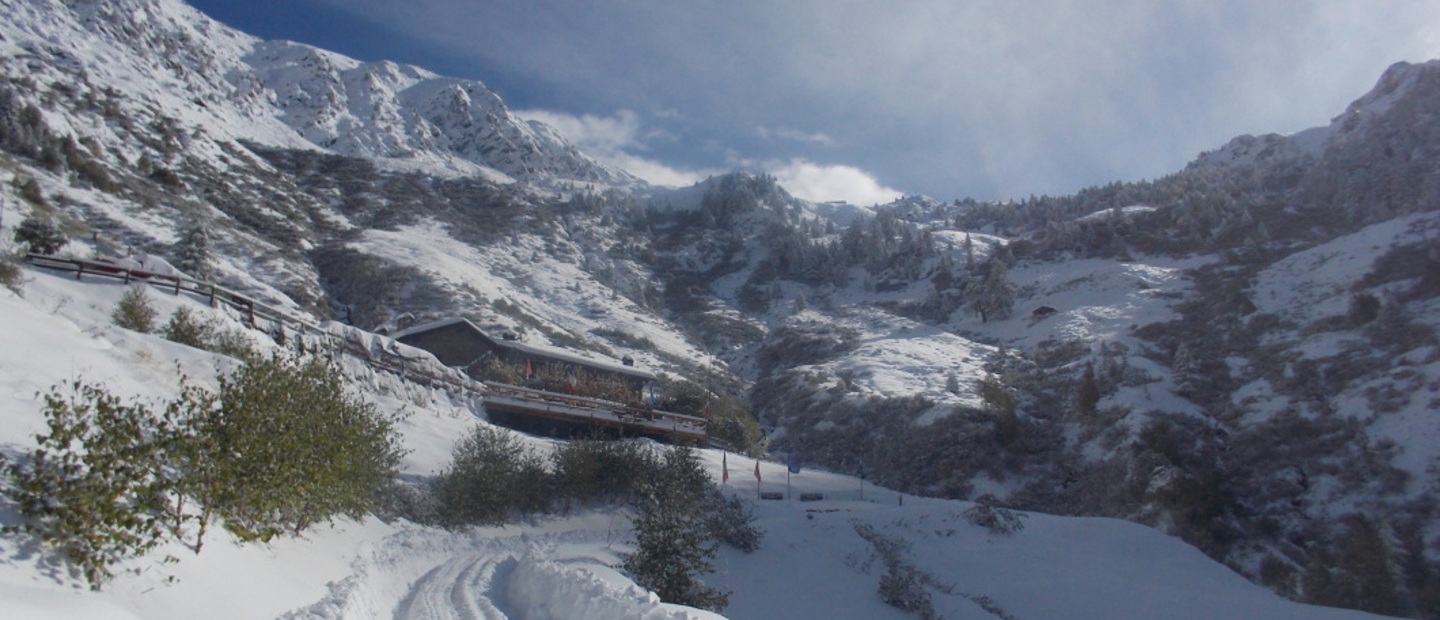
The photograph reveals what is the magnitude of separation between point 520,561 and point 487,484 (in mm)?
7685

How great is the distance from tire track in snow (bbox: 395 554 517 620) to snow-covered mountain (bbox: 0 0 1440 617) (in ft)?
3.14

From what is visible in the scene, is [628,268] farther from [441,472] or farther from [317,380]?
[317,380]

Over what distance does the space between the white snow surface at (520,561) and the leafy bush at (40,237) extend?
46.4 ft

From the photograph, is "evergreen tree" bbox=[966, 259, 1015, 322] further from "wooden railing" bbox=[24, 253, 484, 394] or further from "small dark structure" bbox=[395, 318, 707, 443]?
"wooden railing" bbox=[24, 253, 484, 394]

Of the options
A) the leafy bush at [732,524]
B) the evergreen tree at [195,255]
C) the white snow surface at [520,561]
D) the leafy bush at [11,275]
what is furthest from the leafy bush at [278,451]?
the evergreen tree at [195,255]

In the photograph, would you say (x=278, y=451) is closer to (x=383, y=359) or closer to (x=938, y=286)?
(x=383, y=359)

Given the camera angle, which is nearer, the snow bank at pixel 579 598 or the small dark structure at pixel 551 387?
the snow bank at pixel 579 598

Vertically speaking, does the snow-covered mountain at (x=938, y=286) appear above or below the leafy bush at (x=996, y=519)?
above

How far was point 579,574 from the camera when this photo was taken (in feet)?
49.6

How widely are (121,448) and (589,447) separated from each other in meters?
21.0

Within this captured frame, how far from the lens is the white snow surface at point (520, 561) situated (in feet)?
34.6

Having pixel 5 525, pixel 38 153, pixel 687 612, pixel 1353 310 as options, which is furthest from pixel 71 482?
pixel 38 153

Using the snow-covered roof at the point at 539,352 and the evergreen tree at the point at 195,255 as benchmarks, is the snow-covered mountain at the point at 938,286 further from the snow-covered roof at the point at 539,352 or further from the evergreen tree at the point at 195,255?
the snow-covered roof at the point at 539,352

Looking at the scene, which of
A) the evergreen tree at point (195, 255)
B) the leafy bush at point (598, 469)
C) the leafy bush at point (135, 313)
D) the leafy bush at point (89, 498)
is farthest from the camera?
the evergreen tree at point (195, 255)
